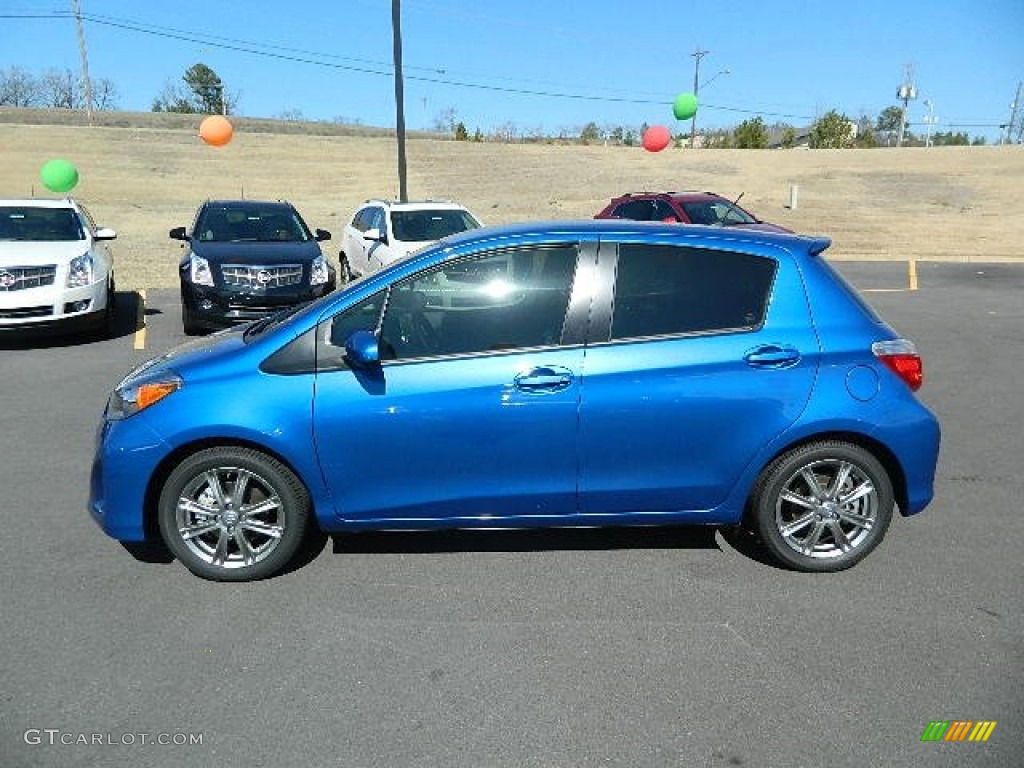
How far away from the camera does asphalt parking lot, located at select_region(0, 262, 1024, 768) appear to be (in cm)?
260

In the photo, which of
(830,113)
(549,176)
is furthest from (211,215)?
(830,113)

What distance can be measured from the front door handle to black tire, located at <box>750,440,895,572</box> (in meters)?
1.08

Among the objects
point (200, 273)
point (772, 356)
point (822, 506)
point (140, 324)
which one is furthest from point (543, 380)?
point (140, 324)

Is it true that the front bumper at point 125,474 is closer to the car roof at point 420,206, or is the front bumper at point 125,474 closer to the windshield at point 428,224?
the windshield at point 428,224

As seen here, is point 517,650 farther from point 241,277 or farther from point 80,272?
point 80,272

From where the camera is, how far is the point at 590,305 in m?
3.46

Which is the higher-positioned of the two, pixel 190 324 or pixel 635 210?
pixel 635 210

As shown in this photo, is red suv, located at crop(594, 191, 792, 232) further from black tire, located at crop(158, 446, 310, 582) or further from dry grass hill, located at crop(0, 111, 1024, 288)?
black tire, located at crop(158, 446, 310, 582)

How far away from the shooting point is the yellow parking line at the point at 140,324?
28.9 ft

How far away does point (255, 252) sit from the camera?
30.7 ft

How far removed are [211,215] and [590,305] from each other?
8.67 metres

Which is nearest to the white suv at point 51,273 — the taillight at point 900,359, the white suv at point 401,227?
the white suv at point 401,227

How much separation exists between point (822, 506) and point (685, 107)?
1275 inches

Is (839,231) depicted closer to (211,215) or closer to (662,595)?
(211,215)
